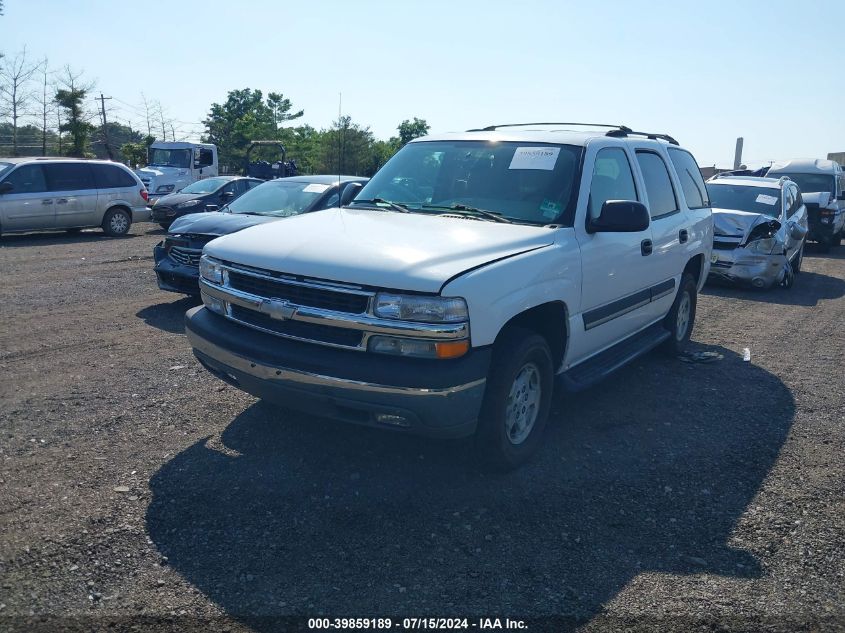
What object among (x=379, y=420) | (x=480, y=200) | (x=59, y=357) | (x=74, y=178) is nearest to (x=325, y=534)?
(x=379, y=420)

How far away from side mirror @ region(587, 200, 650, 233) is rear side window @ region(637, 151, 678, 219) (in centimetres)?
131

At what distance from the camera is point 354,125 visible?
65.8 feet

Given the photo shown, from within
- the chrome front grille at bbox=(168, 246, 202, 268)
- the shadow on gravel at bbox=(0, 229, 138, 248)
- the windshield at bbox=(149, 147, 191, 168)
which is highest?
the windshield at bbox=(149, 147, 191, 168)

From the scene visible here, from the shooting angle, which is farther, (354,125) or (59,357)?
(354,125)

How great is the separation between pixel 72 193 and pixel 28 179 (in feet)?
3.00

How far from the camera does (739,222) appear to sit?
1115cm

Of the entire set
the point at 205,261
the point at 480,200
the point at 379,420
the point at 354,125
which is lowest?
the point at 379,420

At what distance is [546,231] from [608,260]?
73 cm

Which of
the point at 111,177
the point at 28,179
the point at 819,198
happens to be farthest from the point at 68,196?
the point at 819,198

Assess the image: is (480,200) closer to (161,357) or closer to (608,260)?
(608,260)

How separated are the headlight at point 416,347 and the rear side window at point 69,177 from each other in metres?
14.5

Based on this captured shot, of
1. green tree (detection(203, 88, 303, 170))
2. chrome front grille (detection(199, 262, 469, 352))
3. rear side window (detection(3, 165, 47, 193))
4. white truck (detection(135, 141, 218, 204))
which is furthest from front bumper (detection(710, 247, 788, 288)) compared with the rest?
green tree (detection(203, 88, 303, 170))

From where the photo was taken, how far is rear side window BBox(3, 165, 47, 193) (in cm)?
1503

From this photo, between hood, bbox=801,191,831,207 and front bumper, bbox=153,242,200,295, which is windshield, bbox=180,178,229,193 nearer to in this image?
front bumper, bbox=153,242,200,295
